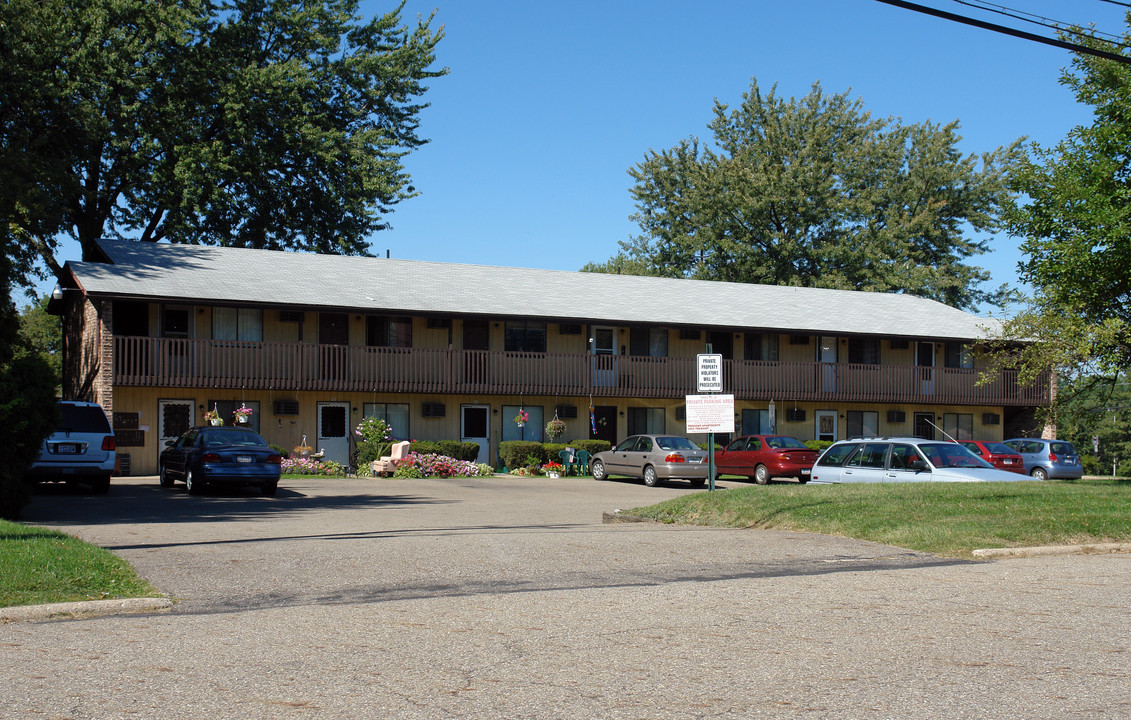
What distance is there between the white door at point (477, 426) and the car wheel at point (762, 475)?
963 cm

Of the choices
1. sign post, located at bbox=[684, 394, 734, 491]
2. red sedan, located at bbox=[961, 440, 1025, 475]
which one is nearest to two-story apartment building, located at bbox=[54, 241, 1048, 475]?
red sedan, located at bbox=[961, 440, 1025, 475]

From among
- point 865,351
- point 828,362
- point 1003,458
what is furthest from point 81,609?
point 865,351

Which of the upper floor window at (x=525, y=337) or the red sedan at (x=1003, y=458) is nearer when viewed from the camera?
the red sedan at (x=1003, y=458)

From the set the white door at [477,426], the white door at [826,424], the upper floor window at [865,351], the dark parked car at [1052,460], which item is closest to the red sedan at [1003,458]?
the dark parked car at [1052,460]

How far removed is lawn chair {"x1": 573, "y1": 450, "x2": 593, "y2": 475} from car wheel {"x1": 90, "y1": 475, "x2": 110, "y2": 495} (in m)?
15.7

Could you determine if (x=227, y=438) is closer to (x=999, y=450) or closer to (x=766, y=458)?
(x=766, y=458)

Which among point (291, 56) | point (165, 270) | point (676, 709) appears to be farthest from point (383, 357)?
point (676, 709)

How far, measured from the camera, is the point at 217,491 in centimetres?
2309

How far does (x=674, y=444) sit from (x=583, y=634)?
21.7m

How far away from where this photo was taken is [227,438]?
72.2ft

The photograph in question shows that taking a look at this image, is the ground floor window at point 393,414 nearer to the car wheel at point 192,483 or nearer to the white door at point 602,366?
the white door at point 602,366

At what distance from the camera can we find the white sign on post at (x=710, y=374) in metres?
16.9

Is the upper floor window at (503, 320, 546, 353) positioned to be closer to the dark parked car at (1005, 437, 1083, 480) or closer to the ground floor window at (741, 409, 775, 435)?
the ground floor window at (741, 409, 775, 435)

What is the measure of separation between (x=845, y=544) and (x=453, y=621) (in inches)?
249
